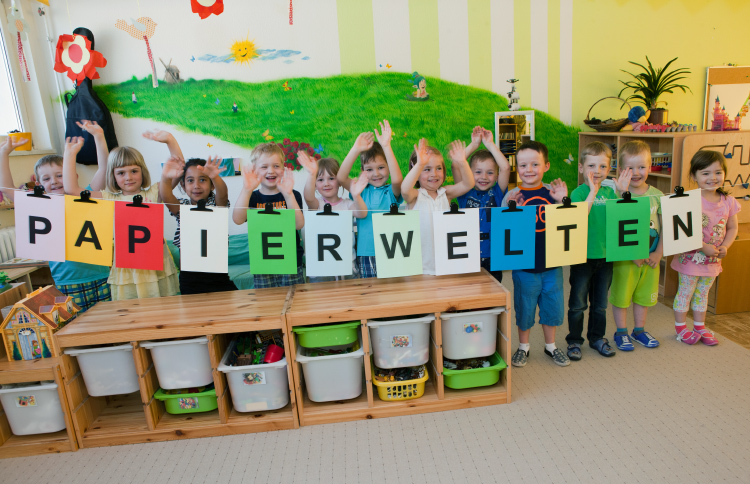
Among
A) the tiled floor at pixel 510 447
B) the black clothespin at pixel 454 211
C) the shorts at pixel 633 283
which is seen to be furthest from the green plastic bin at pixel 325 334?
the shorts at pixel 633 283

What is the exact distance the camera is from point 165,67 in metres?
4.01

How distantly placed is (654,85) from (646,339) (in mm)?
2486

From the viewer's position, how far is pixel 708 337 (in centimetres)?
271

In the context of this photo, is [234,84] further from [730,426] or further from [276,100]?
[730,426]

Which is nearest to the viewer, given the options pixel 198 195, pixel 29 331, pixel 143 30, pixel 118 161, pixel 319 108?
pixel 29 331

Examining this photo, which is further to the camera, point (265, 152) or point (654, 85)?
point (654, 85)

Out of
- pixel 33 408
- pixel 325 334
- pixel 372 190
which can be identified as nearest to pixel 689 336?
pixel 372 190

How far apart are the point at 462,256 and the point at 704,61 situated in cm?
365

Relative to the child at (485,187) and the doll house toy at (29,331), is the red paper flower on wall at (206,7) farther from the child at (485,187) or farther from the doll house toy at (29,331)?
the doll house toy at (29,331)

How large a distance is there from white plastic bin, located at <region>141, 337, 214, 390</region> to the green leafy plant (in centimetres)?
400

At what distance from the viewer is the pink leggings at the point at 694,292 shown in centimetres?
271

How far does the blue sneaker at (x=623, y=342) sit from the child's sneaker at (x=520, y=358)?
0.52 meters

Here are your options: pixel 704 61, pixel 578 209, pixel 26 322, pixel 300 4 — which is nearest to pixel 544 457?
pixel 578 209

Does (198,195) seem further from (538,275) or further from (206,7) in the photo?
(538,275)
